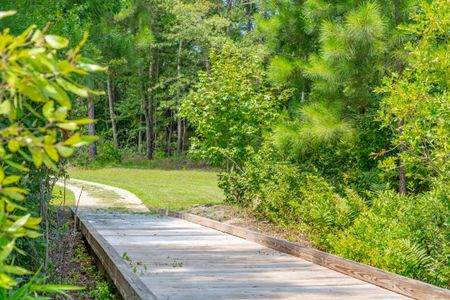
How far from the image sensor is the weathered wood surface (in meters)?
5.41

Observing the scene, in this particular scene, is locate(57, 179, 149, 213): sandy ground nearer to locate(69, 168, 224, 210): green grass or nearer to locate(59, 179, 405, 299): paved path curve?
locate(69, 168, 224, 210): green grass

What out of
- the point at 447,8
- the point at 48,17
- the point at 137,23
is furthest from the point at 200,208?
the point at 137,23

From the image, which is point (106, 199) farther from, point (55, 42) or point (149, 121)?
point (149, 121)

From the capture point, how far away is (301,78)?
11.5m

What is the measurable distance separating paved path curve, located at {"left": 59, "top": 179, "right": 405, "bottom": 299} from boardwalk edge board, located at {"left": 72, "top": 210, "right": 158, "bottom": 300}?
2.0 inches

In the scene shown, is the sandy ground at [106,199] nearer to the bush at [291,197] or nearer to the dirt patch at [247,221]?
the dirt patch at [247,221]

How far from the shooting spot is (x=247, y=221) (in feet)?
38.0

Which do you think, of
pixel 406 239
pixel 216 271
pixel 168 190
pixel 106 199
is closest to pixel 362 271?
pixel 406 239

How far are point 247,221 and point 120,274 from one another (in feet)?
19.9

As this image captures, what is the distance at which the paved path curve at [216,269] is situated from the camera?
545 cm

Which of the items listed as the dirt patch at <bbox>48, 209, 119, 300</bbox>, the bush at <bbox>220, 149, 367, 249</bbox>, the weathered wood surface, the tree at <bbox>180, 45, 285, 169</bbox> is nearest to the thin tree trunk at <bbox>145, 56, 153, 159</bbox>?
the tree at <bbox>180, 45, 285, 169</bbox>

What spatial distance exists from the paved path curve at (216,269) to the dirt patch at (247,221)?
0.98 m

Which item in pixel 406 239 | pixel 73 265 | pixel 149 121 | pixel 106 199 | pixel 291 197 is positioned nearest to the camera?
pixel 406 239

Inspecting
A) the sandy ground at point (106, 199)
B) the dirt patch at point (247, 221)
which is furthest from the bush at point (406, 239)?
the sandy ground at point (106, 199)
